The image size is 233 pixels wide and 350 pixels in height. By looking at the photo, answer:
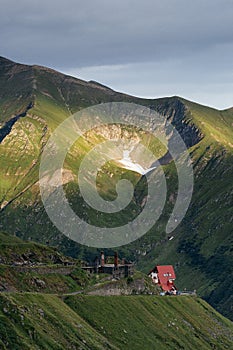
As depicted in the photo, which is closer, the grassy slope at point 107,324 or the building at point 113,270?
the grassy slope at point 107,324

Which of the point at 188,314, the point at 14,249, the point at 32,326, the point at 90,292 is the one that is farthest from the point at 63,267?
the point at 32,326

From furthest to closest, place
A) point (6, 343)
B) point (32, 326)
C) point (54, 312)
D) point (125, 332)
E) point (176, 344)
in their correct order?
point (176, 344) < point (125, 332) < point (54, 312) < point (32, 326) < point (6, 343)

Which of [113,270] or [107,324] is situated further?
[113,270]

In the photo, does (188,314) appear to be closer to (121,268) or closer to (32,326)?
(121,268)

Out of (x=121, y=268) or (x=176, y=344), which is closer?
(x=176, y=344)

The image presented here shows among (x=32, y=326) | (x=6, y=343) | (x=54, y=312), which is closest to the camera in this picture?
(x=6, y=343)

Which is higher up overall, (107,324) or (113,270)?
(113,270)

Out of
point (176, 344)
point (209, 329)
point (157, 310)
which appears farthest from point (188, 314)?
point (176, 344)

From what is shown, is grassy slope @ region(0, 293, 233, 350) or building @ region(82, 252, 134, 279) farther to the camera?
building @ region(82, 252, 134, 279)
